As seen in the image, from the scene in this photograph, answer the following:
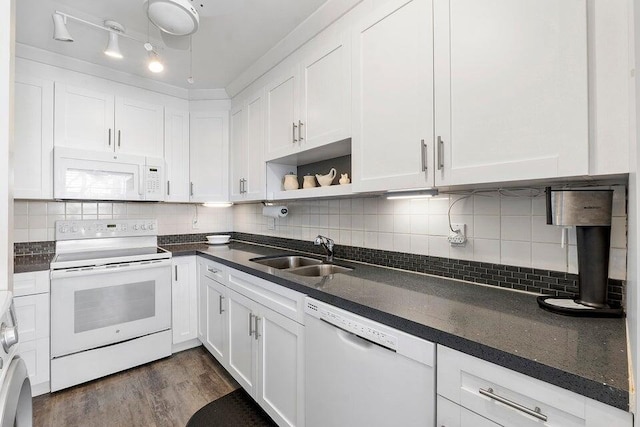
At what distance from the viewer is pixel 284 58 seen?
2.11m

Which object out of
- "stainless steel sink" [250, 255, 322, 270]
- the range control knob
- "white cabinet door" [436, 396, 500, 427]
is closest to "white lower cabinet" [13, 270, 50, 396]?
"stainless steel sink" [250, 255, 322, 270]

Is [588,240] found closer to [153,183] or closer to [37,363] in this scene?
[153,183]

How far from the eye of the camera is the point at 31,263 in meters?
2.04

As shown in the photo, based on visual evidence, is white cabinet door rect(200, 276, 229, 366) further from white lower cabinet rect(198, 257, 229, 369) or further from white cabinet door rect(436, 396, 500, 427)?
white cabinet door rect(436, 396, 500, 427)

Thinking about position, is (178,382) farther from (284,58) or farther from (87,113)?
(284,58)

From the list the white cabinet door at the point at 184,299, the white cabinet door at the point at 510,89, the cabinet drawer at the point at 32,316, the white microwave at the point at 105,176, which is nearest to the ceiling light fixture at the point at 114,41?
the white microwave at the point at 105,176

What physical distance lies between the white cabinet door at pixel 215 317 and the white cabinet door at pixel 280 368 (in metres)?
0.55

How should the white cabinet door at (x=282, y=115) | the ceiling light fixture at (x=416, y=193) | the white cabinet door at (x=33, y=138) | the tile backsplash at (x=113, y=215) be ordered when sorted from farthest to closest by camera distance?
the tile backsplash at (x=113, y=215) → the white cabinet door at (x=33, y=138) → the white cabinet door at (x=282, y=115) → the ceiling light fixture at (x=416, y=193)

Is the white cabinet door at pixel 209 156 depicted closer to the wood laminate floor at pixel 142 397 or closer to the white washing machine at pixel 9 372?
the wood laminate floor at pixel 142 397

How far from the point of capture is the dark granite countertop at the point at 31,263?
192 centimetres

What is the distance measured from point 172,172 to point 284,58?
1.58 metres

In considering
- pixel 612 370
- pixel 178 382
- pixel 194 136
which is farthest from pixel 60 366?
pixel 612 370

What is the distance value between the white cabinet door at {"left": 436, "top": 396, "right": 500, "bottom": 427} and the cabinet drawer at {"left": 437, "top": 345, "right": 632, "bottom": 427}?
0.05 ft

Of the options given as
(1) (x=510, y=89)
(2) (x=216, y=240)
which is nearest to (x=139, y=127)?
(2) (x=216, y=240)
